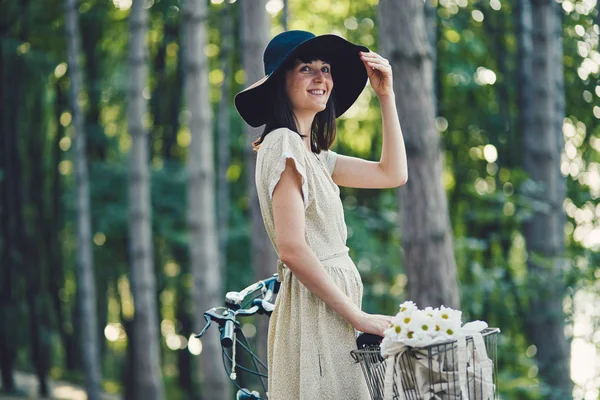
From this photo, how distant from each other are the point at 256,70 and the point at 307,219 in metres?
5.36

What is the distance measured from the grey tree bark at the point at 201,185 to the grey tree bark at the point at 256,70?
2.91 m

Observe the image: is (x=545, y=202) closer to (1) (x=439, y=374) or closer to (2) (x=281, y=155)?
(2) (x=281, y=155)

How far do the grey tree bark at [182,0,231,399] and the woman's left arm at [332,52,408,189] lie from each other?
8.30 metres

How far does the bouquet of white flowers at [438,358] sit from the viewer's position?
271 cm

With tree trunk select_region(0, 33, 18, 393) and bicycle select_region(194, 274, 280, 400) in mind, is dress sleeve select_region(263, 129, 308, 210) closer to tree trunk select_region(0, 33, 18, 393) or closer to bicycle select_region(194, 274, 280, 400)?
bicycle select_region(194, 274, 280, 400)

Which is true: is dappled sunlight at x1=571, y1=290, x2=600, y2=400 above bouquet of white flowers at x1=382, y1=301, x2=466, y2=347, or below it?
below

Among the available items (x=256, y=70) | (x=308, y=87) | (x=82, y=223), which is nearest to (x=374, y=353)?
(x=308, y=87)

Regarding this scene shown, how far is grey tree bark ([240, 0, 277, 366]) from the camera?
854 centimetres

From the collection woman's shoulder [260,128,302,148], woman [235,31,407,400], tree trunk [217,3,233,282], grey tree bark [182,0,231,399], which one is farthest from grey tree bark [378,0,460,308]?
tree trunk [217,3,233,282]

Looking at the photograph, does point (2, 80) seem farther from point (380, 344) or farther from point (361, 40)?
point (380, 344)

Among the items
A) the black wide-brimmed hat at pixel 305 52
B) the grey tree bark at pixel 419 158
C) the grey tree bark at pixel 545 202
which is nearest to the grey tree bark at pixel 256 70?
the grey tree bark at pixel 419 158

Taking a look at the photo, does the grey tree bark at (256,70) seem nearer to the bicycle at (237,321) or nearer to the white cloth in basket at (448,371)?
the bicycle at (237,321)

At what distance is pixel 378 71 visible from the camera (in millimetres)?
→ 3508

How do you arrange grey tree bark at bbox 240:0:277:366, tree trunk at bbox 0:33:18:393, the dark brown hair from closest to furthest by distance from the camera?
the dark brown hair < grey tree bark at bbox 240:0:277:366 < tree trunk at bbox 0:33:18:393
